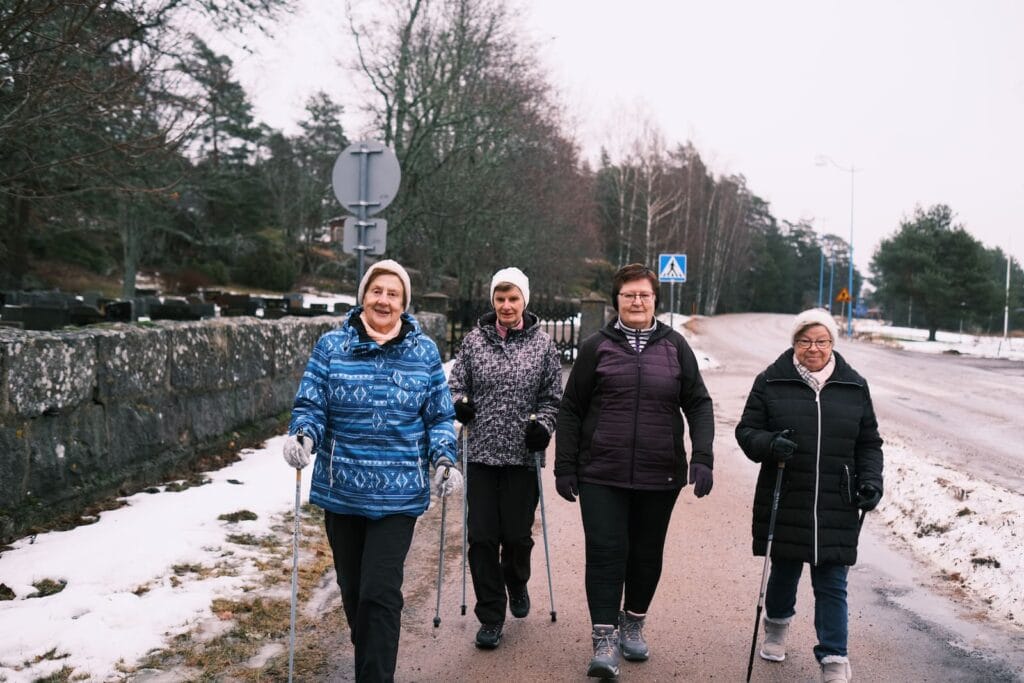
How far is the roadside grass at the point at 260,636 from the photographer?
11.1 feet

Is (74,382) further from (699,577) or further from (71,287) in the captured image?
(71,287)

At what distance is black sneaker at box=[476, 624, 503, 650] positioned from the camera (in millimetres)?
3795

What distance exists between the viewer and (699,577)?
489 cm

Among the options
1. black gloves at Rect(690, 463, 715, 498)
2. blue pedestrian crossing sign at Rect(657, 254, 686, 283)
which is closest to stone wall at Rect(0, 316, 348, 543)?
black gloves at Rect(690, 463, 715, 498)

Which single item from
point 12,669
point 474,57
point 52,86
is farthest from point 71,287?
point 12,669

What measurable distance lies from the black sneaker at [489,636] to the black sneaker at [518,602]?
30cm

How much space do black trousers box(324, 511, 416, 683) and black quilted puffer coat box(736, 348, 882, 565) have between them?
1.65 metres

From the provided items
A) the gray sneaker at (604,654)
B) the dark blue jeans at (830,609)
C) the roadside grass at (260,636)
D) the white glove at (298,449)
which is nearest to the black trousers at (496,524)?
the gray sneaker at (604,654)

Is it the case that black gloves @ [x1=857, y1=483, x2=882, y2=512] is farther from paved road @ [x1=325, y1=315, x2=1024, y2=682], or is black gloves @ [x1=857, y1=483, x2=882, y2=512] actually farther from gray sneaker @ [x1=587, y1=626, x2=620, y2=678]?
gray sneaker @ [x1=587, y1=626, x2=620, y2=678]

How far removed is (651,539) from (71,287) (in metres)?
34.2

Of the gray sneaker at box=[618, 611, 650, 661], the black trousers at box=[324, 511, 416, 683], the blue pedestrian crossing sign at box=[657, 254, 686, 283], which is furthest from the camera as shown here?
the blue pedestrian crossing sign at box=[657, 254, 686, 283]

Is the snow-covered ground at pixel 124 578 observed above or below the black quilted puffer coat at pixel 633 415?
below

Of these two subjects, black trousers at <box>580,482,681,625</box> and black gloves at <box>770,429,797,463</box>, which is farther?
black trousers at <box>580,482,681,625</box>

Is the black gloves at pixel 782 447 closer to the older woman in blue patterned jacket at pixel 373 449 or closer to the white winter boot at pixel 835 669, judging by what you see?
the white winter boot at pixel 835 669
